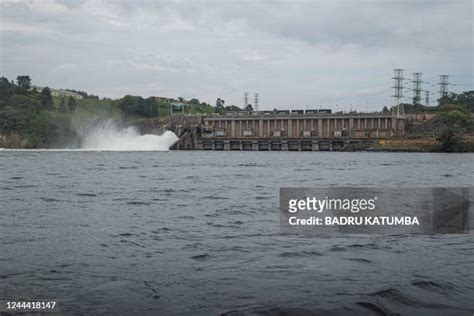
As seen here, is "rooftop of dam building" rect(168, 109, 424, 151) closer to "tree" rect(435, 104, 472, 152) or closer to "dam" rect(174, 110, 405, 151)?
"dam" rect(174, 110, 405, 151)

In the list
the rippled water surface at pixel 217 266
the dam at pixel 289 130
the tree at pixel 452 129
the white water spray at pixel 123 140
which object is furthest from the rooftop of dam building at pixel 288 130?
the rippled water surface at pixel 217 266

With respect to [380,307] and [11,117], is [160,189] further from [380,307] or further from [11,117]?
[11,117]

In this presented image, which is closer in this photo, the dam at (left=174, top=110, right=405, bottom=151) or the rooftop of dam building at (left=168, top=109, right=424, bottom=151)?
the dam at (left=174, top=110, right=405, bottom=151)

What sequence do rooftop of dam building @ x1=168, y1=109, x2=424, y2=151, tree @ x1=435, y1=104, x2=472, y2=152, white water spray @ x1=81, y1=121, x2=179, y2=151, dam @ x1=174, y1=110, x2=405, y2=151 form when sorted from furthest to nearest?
white water spray @ x1=81, y1=121, x2=179, y2=151
rooftop of dam building @ x1=168, y1=109, x2=424, y2=151
dam @ x1=174, y1=110, x2=405, y2=151
tree @ x1=435, y1=104, x2=472, y2=152

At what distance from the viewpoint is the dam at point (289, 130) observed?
172 metres

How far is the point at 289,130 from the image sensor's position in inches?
7431

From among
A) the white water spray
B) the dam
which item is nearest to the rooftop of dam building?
the dam

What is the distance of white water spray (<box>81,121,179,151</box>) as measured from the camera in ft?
582

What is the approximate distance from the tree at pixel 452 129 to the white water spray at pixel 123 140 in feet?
280

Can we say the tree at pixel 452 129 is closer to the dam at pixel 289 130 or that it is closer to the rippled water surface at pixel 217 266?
the dam at pixel 289 130

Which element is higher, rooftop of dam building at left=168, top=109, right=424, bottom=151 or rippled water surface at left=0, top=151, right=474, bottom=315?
rooftop of dam building at left=168, top=109, right=424, bottom=151

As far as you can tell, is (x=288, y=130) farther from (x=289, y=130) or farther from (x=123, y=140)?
(x=123, y=140)

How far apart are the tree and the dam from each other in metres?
15.5

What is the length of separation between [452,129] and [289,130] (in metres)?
58.1
